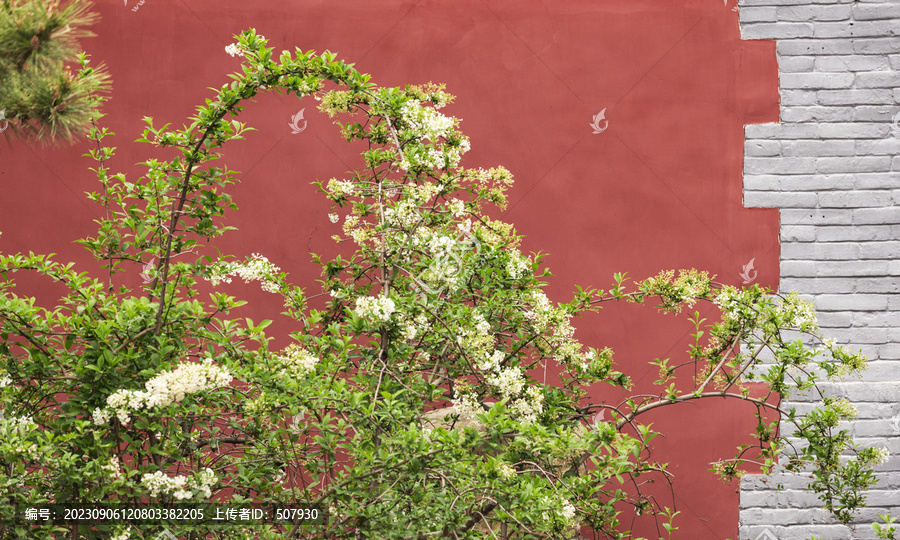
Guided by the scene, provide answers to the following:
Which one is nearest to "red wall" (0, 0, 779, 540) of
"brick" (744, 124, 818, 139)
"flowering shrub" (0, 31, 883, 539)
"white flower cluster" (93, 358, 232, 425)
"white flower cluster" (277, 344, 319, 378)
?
"brick" (744, 124, 818, 139)

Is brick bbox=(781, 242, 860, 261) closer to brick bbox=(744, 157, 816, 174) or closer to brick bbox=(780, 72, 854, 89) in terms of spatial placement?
brick bbox=(744, 157, 816, 174)

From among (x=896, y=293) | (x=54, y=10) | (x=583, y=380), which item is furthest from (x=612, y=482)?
(x=54, y=10)

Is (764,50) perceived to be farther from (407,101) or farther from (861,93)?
(407,101)

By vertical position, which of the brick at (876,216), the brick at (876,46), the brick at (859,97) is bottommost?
the brick at (876,216)

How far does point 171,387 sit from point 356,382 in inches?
20.3

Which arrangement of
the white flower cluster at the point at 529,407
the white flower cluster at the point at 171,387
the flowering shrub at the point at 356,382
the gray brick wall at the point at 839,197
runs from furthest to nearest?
the gray brick wall at the point at 839,197 < the white flower cluster at the point at 529,407 < the flowering shrub at the point at 356,382 < the white flower cluster at the point at 171,387

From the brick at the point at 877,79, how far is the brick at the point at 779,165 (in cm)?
36

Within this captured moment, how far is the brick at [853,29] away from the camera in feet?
9.66

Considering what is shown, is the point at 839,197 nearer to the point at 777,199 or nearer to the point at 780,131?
the point at 777,199

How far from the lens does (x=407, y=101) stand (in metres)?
2.18

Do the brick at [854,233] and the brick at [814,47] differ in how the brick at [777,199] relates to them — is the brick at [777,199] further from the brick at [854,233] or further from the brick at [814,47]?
the brick at [814,47]

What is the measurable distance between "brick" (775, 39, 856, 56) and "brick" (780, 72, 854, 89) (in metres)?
0.08

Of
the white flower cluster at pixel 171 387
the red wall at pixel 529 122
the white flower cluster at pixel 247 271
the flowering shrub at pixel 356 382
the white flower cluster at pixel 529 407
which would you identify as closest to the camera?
the white flower cluster at pixel 171 387

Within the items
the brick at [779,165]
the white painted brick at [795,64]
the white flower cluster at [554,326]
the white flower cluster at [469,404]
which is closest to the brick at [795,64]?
the white painted brick at [795,64]
